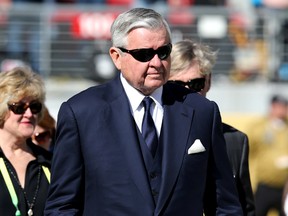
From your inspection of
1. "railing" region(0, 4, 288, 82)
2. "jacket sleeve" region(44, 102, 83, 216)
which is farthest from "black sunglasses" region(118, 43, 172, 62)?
"railing" region(0, 4, 288, 82)

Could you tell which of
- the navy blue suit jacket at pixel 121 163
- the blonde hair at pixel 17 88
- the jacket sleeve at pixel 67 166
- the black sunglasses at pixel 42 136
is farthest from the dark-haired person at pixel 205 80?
the black sunglasses at pixel 42 136

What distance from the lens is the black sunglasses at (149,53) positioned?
13.1 ft

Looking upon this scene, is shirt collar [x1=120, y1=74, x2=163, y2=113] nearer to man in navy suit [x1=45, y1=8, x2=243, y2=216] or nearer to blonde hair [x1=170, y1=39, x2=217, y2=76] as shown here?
man in navy suit [x1=45, y1=8, x2=243, y2=216]

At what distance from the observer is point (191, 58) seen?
514 cm

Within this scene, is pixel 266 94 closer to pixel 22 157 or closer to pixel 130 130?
pixel 22 157

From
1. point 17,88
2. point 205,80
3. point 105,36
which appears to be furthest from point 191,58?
point 105,36

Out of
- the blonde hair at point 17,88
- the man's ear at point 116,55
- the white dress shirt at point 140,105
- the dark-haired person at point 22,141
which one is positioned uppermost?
the man's ear at point 116,55

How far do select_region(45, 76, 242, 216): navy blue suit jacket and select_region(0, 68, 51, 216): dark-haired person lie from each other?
1.04 m

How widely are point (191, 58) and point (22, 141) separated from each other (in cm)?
105

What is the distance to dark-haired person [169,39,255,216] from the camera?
5109 millimetres

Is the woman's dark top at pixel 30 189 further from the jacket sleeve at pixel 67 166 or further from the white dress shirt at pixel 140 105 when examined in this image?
the white dress shirt at pixel 140 105

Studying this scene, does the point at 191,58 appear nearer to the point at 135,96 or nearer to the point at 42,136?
the point at 135,96

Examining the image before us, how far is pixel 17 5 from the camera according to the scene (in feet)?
46.4

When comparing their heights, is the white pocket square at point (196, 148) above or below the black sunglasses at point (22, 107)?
above
